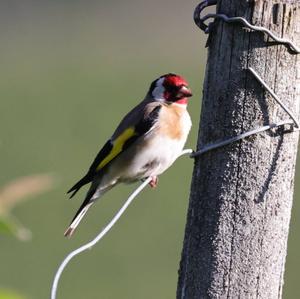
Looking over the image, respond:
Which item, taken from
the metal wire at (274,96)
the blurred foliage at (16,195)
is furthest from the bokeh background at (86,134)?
the metal wire at (274,96)

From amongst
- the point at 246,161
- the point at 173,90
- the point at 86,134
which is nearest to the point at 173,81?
the point at 173,90

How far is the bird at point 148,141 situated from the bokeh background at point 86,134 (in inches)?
28.8

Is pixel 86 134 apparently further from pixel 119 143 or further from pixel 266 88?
pixel 266 88

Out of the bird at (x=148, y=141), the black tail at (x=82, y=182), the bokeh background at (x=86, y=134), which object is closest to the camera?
the black tail at (x=82, y=182)

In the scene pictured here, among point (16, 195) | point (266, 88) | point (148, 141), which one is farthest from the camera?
point (148, 141)

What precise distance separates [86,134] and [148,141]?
1228 cm

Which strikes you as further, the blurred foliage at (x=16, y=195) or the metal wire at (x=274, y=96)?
the metal wire at (x=274, y=96)

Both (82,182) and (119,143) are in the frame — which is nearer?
(82,182)

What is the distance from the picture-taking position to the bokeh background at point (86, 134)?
14219 mm

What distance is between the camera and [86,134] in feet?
63.4

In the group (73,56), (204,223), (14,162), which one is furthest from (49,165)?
(204,223)

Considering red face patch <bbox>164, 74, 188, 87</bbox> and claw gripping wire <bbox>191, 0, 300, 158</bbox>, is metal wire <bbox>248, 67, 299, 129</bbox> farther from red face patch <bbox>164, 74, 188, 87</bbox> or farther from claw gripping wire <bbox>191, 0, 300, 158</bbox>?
red face patch <bbox>164, 74, 188, 87</bbox>

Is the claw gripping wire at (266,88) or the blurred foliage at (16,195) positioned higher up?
the claw gripping wire at (266,88)

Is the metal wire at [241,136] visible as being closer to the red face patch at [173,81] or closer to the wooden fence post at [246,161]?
the wooden fence post at [246,161]
